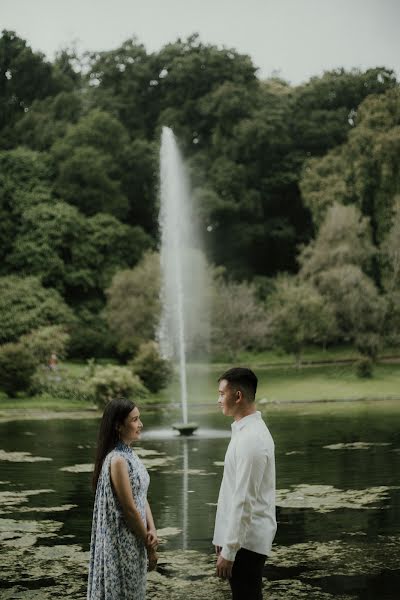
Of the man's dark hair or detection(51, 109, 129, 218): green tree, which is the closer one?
the man's dark hair

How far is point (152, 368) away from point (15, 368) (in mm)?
5589

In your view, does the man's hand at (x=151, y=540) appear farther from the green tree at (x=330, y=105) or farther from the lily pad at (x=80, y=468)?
the green tree at (x=330, y=105)

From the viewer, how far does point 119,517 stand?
535 cm

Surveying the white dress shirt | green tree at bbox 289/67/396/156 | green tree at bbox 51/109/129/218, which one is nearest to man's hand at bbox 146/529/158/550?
the white dress shirt

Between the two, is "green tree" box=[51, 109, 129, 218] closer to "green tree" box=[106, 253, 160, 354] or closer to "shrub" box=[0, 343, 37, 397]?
"green tree" box=[106, 253, 160, 354]

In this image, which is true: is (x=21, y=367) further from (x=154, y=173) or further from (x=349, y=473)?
(x=154, y=173)

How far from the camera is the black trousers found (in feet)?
17.2

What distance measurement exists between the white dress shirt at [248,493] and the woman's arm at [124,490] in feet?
1.60

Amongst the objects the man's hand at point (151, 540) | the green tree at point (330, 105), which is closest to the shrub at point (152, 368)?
the green tree at point (330, 105)

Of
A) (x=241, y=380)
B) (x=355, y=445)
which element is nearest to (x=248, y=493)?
(x=241, y=380)

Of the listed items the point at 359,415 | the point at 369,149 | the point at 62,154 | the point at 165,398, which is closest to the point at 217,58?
the point at 62,154

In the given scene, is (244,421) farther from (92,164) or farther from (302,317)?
(92,164)

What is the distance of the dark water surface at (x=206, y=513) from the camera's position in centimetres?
851

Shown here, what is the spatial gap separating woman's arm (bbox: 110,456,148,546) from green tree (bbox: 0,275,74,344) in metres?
40.7
